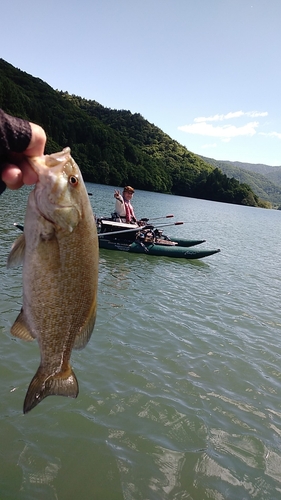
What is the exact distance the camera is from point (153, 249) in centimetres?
1930

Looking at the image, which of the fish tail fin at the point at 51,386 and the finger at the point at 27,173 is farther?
the fish tail fin at the point at 51,386

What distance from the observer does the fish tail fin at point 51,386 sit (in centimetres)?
266

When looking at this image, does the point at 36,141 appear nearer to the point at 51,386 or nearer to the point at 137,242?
→ the point at 51,386

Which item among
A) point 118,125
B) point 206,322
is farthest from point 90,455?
point 118,125

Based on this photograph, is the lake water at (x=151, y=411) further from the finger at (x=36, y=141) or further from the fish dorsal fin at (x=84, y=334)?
the finger at (x=36, y=141)

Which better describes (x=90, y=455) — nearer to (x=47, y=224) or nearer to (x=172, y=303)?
(x=47, y=224)

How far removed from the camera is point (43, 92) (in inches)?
4835

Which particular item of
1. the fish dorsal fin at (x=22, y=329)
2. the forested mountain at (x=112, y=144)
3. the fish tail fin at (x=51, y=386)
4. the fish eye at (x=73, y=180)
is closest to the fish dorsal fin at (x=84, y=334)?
the fish tail fin at (x=51, y=386)

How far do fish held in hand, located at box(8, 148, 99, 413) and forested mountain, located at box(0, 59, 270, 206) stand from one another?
69.6 metres

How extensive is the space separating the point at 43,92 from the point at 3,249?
122 m

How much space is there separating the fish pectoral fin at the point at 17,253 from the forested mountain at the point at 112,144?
69.6 m

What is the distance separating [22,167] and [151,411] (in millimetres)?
5230

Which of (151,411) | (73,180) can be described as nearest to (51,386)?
(73,180)

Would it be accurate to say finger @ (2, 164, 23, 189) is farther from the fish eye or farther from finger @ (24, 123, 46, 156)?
the fish eye
